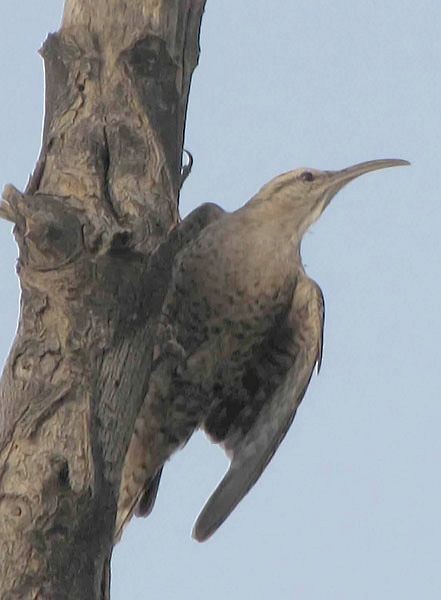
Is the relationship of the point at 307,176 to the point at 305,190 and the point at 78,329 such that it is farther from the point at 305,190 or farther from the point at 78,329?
the point at 78,329

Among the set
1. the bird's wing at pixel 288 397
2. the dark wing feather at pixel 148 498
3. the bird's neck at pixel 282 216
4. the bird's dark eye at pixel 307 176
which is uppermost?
the bird's dark eye at pixel 307 176

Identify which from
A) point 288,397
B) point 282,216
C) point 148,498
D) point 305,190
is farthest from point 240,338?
point 148,498

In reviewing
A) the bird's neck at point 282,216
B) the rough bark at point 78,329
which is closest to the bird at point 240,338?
the bird's neck at point 282,216

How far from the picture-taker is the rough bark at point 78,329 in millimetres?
4949

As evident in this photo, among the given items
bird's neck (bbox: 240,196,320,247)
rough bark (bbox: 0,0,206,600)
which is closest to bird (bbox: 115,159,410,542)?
bird's neck (bbox: 240,196,320,247)

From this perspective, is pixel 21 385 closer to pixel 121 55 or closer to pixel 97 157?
pixel 97 157

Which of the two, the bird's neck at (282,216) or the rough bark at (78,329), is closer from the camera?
the rough bark at (78,329)

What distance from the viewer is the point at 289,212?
6.79 metres

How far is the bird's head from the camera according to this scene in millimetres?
6801

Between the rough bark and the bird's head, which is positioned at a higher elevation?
the bird's head

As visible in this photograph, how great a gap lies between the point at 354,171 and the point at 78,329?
2207 millimetres

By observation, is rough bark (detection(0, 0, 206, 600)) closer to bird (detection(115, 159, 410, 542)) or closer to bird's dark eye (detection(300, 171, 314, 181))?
bird (detection(115, 159, 410, 542))

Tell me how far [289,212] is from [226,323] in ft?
1.95

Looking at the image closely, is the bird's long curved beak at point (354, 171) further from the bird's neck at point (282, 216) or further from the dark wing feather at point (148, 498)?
the dark wing feather at point (148, 498)
